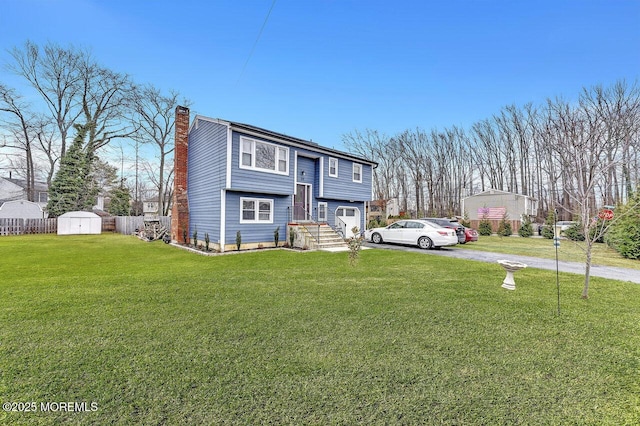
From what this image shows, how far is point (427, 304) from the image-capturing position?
478 centimetres

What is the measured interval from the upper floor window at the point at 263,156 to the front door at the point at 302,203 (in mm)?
1686

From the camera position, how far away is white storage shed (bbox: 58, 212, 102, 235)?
1991 cm

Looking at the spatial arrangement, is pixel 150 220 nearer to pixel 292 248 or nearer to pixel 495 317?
pixel 292 248

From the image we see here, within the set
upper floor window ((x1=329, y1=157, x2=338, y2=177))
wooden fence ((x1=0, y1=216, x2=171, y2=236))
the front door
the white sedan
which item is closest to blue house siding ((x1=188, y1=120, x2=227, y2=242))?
the front door

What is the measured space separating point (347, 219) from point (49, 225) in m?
22.1

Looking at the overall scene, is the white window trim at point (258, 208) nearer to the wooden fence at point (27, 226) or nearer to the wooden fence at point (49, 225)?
the wooden fence at point (49, 225)

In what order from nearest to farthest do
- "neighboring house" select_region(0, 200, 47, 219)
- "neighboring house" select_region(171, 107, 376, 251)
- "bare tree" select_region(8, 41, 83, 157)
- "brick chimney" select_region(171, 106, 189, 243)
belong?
"neighboring house" select_region(171, 107, 376, 251) → "brick chimney" select_region(171, 106, 189, 243) → "bare tree" select_region(8, 41, 83, 157) → "neighboring house" select_region(0, 200, 47, 219)

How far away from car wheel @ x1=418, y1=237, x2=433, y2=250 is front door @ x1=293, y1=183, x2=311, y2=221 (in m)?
5.73

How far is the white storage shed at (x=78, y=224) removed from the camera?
65.3ft

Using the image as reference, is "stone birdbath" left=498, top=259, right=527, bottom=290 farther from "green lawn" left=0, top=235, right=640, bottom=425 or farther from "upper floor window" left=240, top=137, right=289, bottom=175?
"upper floor window" left=240, top=137, right=289, bottom=175

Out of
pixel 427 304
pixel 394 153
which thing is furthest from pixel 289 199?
pixel 394 153

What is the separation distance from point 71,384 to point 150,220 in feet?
56.5

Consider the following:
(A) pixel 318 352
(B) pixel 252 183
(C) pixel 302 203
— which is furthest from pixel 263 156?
(A) pixel 318 352

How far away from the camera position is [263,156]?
40.9ft
